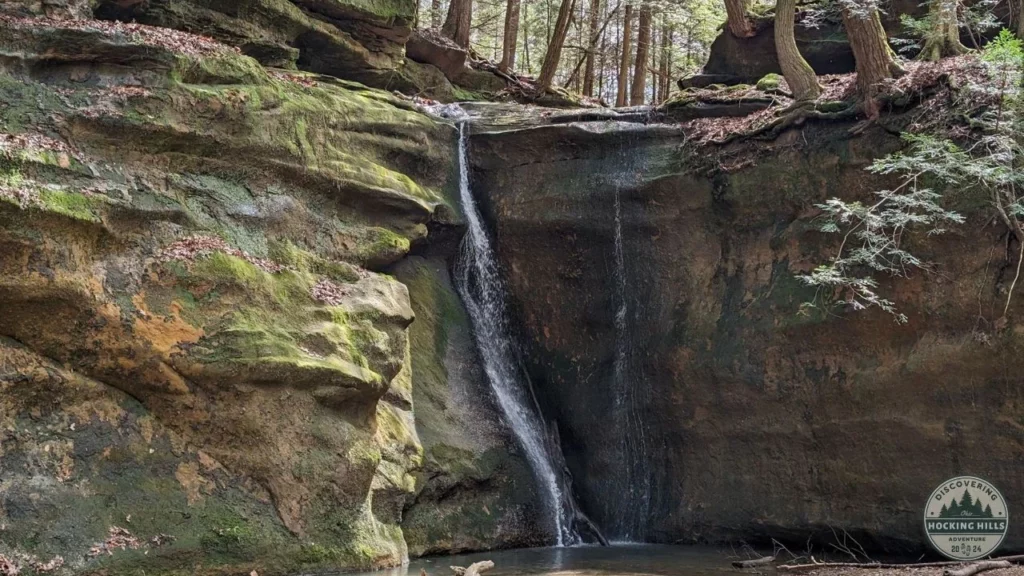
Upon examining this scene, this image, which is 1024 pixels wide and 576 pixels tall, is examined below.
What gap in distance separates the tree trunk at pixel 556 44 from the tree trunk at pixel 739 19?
351 cm

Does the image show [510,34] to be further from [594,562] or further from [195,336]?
[594,562]

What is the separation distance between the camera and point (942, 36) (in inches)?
546

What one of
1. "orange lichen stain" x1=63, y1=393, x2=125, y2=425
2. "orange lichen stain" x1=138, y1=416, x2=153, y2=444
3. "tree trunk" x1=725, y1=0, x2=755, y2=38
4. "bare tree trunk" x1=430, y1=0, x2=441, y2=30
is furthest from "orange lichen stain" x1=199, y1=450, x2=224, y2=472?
"bare tree trunk" x1=430, y1=0, x2=441, y2=30

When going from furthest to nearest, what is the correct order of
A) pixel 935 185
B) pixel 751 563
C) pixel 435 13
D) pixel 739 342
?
pixel 435 13 < pixel 739 342 < pixel 935 185 < pixel 751 563

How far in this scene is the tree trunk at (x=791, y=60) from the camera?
1355cm

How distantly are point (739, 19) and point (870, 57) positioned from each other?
17.6ft

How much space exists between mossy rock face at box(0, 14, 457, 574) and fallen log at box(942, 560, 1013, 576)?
6.45 metres

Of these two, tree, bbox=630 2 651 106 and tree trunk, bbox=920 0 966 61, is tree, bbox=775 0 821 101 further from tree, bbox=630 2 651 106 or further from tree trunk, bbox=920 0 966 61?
tree, bbox=630 2 651 106

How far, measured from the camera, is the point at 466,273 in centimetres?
1605

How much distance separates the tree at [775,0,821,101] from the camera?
13555 millimetres

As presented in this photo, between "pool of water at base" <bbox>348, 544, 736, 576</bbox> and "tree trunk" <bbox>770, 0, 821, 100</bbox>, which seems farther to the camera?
"tree trunk" <bbox>770, 0, 821, 100</bbox>

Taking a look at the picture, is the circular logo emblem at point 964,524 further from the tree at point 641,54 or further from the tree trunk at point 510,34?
the tree trunk at point 510,34

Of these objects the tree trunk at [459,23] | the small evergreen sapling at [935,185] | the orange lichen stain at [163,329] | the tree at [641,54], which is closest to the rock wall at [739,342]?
the small evergreen sapling at [935,185]

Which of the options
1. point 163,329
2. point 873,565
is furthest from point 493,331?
point 873,565
